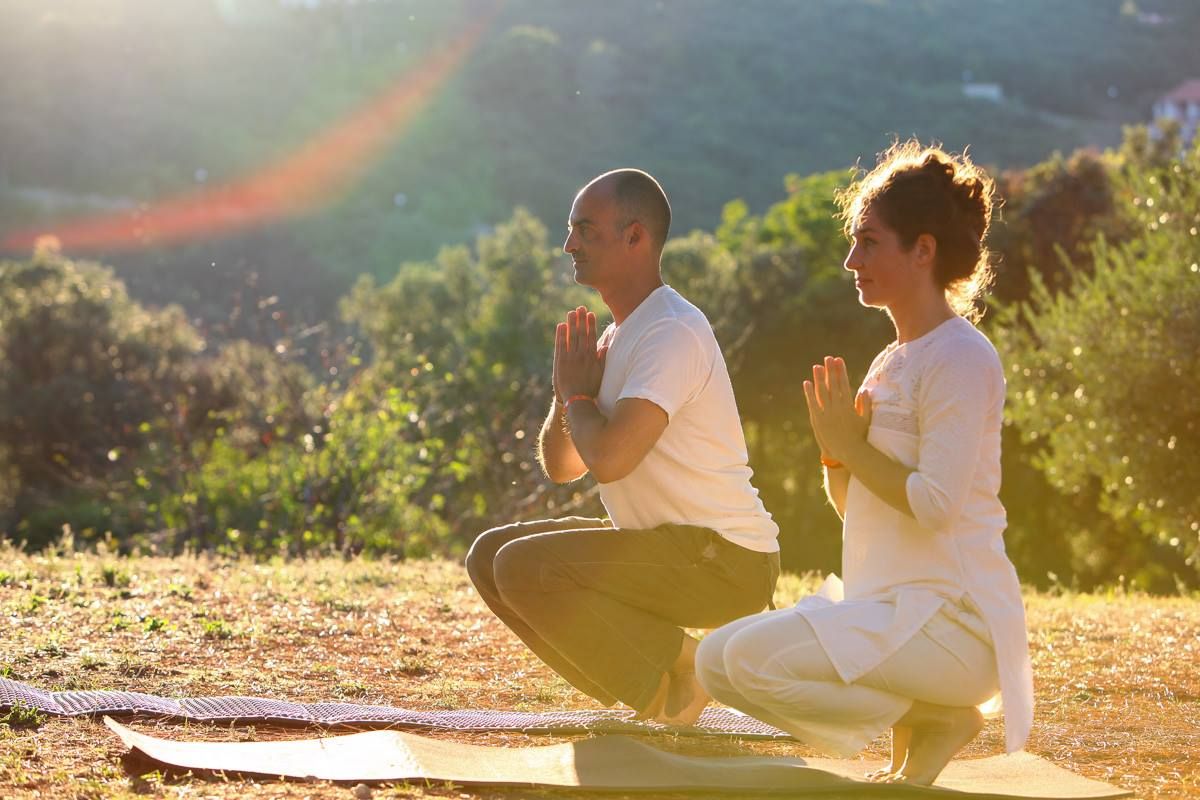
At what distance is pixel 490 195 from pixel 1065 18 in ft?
136

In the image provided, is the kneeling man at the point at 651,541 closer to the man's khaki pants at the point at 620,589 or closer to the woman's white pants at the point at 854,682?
the man's khaki pants at the point at 620,589

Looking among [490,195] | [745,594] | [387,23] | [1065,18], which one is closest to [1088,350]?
[745,594]

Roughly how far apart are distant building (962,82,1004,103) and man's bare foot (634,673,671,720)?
7133cm

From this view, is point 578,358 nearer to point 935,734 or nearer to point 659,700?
point 659,700

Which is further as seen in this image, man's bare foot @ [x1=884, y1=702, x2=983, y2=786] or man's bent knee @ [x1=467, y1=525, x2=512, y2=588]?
man's bent knee @ [x1=467, y1=525, x2=512, y2=588]

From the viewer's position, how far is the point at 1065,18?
8281cm

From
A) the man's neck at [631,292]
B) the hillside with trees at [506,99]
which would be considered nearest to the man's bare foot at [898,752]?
the man's neck at [631,292]

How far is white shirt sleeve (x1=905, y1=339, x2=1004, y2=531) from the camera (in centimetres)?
373

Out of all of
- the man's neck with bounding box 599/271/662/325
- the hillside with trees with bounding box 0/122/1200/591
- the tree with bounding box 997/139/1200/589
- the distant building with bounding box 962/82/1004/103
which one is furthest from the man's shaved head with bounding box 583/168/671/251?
the distant building with bounding box 962/82/1004/103

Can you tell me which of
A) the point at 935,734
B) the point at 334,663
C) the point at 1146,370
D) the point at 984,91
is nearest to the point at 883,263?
the point at 935,734

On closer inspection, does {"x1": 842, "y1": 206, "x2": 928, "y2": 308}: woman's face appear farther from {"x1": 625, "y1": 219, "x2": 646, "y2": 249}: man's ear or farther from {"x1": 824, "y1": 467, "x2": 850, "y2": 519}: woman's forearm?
{"x1": 625, "y1": 219, "x2": 646, "y2": 249}: man's ear

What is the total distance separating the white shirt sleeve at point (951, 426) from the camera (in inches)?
147

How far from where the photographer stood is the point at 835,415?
13.0 feet

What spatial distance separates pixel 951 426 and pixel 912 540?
37 centimetres
